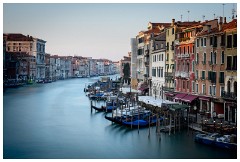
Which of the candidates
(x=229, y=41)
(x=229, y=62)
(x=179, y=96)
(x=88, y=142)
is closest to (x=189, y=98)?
(x=179, y=96)

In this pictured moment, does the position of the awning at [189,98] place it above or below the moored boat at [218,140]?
above

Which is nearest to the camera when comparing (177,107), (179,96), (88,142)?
(88,142)

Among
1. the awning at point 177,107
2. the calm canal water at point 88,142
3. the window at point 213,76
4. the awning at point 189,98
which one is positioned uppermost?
the window at point 213,76

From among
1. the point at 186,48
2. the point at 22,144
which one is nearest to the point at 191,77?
the point at 186,48

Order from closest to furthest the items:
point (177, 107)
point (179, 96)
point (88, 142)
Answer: point (88, 142)
point (177, 107)
point (179, 96)

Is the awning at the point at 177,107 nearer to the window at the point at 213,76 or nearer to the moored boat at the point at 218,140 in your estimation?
the window at the point at 213,76

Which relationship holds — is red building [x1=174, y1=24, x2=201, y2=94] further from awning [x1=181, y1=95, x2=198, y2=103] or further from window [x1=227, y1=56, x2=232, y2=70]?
window [x1=227, y1=56, x2=232, y2=70]

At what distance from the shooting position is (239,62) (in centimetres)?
513

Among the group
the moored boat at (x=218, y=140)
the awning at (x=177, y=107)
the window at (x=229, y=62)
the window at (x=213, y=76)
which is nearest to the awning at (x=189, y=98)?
the awning at (x=177, y=107)

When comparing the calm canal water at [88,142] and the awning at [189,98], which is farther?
the awning at [189,98]

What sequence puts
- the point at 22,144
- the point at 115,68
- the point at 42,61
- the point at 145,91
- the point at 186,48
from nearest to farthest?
the point at 22,144
the point at 186,48
the point at 145,91
the point at 42,61
the point at 115,68

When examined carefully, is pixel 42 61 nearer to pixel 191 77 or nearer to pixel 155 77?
pixel 155 77

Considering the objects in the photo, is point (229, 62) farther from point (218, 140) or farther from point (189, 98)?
point (218, 140)

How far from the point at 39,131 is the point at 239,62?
12.3ft
